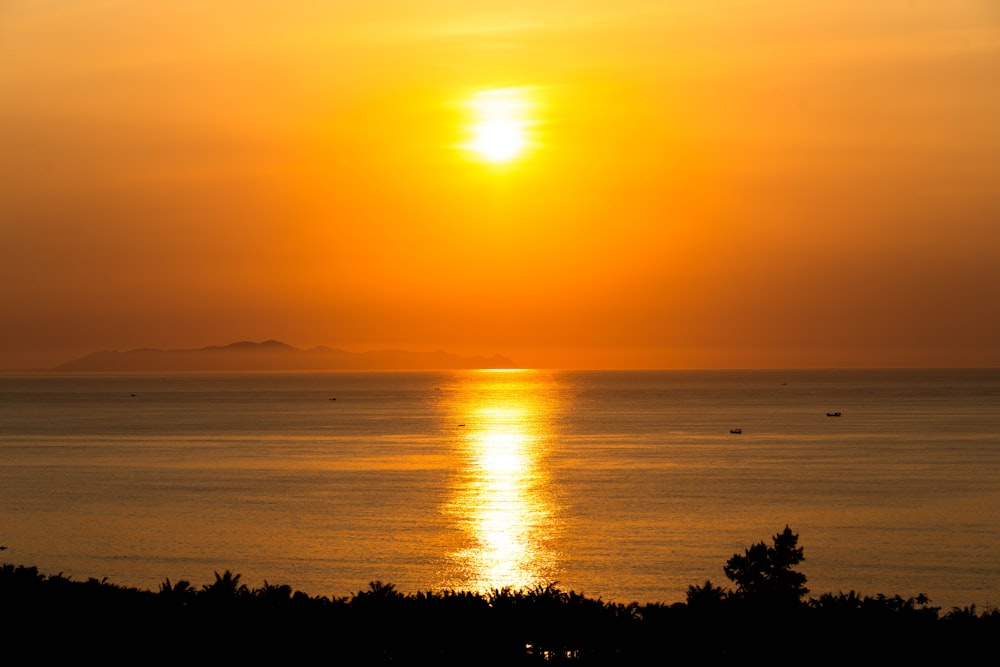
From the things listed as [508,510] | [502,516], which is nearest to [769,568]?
[502,516]

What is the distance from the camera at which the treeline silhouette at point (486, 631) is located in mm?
17125

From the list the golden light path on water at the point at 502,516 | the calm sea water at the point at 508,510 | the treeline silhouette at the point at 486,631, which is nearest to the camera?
the treeline silhouette at the point at 486,631

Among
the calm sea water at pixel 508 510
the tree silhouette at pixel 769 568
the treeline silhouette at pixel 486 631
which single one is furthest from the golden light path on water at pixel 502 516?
the treeline silhouette at pixel 486 631

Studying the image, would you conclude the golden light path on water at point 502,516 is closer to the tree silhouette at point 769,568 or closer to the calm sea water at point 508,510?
the calm sea water at point 508,510

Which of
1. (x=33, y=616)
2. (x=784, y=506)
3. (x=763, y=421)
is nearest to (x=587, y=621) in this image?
(x=33, y=616)

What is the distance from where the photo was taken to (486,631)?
17.7 meters

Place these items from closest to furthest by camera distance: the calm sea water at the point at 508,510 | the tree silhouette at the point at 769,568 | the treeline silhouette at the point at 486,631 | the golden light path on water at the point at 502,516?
1. the treeline silhouette at the point at 486,631
2. the tree silhouette at the point at 769,568
3. the golden light path on water at the point at 502,516
4. the calm sea water at the point at 508,510

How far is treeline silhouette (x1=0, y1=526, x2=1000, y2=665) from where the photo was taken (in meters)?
17.1

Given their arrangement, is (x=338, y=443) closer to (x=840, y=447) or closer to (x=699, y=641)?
(x=840, y=447)

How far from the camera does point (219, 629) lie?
58.2ft

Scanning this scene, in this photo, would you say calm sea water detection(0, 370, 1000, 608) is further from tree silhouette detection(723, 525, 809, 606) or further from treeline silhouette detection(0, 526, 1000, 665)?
treeline silhouette detection(0, 526, 1000, 665)

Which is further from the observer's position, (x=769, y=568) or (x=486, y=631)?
(x=769, y=568)

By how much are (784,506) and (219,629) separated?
66.4m

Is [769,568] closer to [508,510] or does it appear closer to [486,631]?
[486,631]
